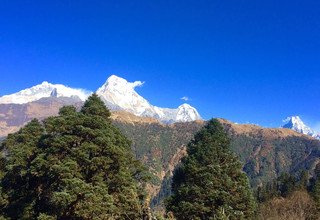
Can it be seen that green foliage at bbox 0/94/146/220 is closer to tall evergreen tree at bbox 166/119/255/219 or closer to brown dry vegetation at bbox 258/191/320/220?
tall evergreen tree at bbox 166/119/255/219

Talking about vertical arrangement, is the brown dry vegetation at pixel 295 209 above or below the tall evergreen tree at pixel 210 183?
below

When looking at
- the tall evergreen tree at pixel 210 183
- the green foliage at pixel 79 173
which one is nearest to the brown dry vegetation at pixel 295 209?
the tall evergreen tree at pixel 210 183

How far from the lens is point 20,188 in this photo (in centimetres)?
4662

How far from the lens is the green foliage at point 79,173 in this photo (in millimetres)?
34031

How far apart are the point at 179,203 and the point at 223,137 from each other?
9855 mm

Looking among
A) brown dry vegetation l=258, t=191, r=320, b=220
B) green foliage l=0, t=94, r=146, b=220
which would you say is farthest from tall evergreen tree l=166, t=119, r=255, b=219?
brown dry vegetation l=258, t=191, r=320, b=220

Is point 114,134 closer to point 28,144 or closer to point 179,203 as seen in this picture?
point 179,203

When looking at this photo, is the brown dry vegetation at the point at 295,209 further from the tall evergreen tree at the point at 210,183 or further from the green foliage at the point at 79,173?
the green foliage at the point at 79,173

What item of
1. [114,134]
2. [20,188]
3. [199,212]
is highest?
[114,134]

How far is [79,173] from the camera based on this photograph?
36062 millimetres

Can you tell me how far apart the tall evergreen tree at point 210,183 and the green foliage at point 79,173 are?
5132mm

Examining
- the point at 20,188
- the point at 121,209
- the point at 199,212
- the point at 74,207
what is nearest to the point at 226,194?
the point at 199,212

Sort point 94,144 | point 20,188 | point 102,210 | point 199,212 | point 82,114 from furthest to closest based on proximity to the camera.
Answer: point 20,188, point 199,212, point 82,114, point 94,144, point 102,210

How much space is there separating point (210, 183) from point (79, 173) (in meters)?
A: 14.5
